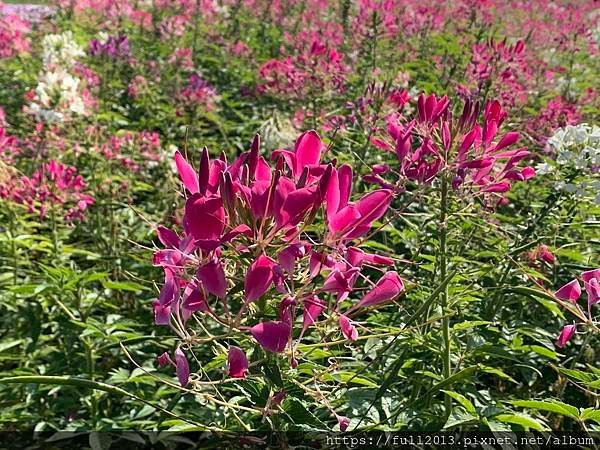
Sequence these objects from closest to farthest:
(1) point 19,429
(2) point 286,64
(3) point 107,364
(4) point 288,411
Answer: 1. (4) point 288,411
2. (1) point 19,429
3. (3) point 107,364
4. (2) point 286,64

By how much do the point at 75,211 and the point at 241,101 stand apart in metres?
2.57

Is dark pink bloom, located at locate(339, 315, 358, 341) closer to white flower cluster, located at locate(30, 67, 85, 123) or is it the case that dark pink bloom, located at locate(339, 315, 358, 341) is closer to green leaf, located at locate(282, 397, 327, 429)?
green leaf, located at locate(282, 397, 327, 429)

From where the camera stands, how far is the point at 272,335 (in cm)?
87

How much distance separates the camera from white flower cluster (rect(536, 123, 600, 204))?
184 centimetres

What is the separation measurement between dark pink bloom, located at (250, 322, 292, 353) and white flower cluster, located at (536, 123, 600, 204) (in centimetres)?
126

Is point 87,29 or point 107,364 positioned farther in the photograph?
point 87,29

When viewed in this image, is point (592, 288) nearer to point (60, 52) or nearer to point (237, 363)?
point (237, 363)

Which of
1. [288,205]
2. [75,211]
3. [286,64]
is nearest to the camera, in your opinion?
[288,205]

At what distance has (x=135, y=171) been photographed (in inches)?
131

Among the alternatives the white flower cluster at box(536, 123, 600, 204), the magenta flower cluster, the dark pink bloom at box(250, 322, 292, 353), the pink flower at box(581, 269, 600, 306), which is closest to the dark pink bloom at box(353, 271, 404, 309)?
the dark pink bloom at box(250, 322, 292, 353)

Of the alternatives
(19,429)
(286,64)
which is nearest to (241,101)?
(286,64)

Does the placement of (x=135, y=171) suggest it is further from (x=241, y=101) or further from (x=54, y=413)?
(x=241, y=101)

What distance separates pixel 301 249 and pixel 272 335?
0.13 m

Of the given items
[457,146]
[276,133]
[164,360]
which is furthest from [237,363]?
[276,133]
